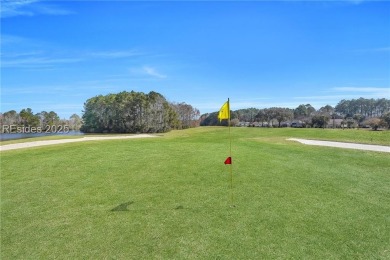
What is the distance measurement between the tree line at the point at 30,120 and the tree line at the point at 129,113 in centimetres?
1566

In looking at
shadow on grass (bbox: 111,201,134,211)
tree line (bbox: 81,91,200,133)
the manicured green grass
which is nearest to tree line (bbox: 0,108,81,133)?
tree line (bbox: 81,91,200,133)

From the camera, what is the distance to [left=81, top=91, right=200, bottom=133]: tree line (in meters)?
44.9

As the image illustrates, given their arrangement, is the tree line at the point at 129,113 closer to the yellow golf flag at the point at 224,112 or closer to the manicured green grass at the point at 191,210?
the manicured green grass at the point at 191,210

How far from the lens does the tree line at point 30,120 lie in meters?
55.6

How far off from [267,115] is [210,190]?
266 ft

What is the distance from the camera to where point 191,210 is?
6289 mm

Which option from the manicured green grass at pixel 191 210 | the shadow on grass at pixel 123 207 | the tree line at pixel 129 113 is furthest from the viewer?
the tree line at pixel 129 113

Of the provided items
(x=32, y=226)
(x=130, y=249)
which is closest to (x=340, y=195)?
(x=130, y=249)

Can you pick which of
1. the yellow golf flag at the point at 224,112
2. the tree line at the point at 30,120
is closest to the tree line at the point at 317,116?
the tree line at the point at 30,120

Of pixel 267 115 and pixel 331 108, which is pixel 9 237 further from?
pixel 331 108

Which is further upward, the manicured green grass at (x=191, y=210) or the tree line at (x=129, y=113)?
the tree line at (x=129, y=113)

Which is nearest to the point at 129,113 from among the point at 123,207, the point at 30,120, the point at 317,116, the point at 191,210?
the point at 30,120

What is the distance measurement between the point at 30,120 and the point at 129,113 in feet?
96.5

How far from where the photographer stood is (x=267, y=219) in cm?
575
